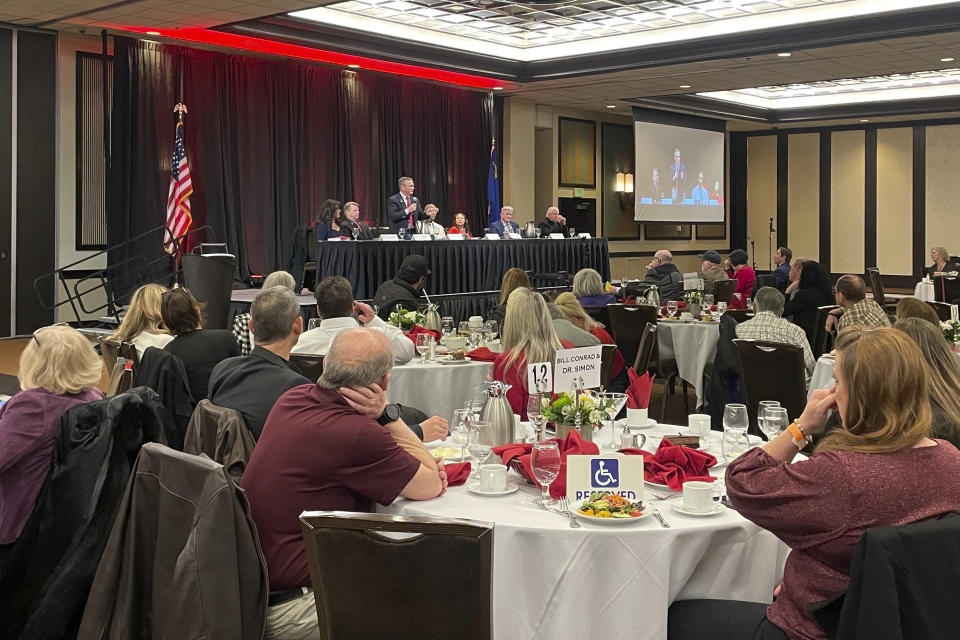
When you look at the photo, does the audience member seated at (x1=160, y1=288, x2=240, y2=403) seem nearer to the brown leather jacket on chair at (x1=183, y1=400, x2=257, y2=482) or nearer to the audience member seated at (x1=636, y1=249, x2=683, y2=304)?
the brown leather jacket on chair at (x1=183, y1=400, x2=257, y2=482)

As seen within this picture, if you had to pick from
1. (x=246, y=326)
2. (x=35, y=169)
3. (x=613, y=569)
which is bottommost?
(x=613, y=569)

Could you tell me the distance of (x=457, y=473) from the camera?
2.91 metres

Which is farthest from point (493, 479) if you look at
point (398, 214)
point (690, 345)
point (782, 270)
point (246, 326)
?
point (782, 270)

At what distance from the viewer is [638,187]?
17406 mm

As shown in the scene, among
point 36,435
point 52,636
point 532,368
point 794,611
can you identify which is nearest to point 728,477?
point 794,611

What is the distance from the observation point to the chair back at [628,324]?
746 centimetres

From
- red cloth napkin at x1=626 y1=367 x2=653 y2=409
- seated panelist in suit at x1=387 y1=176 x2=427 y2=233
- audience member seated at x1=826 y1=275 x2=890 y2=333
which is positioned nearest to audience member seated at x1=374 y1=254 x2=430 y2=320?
audience member seated at x1=826 y1=275 x2=890 y2=333

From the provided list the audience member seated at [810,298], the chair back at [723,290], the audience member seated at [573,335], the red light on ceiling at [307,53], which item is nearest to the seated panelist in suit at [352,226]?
the red light on ceiling at [307,53]

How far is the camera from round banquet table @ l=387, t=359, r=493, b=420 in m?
5.49

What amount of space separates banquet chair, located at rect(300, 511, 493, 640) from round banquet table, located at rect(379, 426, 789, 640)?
430mm

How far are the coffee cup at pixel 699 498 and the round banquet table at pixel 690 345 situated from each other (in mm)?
5134

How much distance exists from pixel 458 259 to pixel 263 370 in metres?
8.44

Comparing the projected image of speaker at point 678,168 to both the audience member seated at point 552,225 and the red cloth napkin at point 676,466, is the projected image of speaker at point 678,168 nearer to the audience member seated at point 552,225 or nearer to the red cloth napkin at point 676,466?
the audience member seated at point 552,225

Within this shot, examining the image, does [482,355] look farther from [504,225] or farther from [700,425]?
[504,225]
